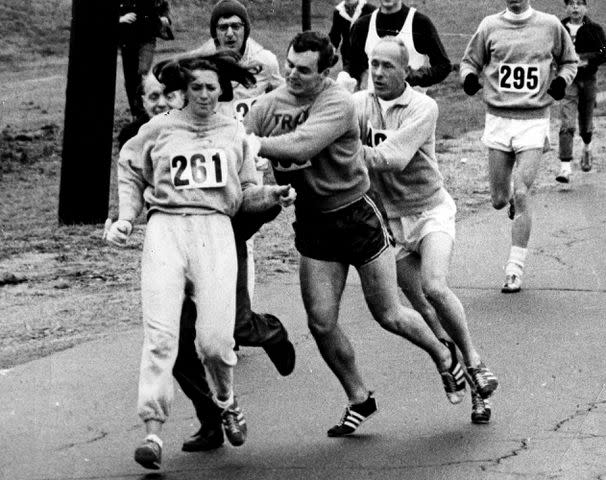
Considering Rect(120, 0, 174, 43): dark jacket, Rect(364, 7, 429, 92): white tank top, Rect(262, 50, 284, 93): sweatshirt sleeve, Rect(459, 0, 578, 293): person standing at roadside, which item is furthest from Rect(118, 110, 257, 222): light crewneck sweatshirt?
Rect(120, 0, 174, 43): dark jacket

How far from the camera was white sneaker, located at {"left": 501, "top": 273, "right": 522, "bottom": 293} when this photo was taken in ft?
32.0

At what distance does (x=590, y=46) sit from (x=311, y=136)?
823 cm

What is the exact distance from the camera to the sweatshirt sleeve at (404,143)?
6954 mm

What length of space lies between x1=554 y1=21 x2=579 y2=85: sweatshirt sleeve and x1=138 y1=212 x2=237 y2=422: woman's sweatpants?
461 centimetres

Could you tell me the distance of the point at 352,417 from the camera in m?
6.81

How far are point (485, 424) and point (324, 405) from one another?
0.84 metres

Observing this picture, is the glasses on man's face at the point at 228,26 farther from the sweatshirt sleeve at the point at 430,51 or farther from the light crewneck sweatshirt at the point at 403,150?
the sweatshirt sleeve at the point at 430,51

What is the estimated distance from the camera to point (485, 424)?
6918mm

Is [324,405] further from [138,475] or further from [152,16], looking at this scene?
[152,16]

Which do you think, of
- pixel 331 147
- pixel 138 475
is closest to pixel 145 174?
pixel 331 147

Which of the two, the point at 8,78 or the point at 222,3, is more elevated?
the point at 222,3

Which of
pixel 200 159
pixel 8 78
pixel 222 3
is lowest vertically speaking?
pixel 8 78

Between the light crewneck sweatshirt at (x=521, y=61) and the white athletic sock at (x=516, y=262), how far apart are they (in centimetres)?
94

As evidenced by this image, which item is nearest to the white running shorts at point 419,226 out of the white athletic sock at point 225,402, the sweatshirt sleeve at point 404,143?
the sweatshirt sleeve at point 404,143
